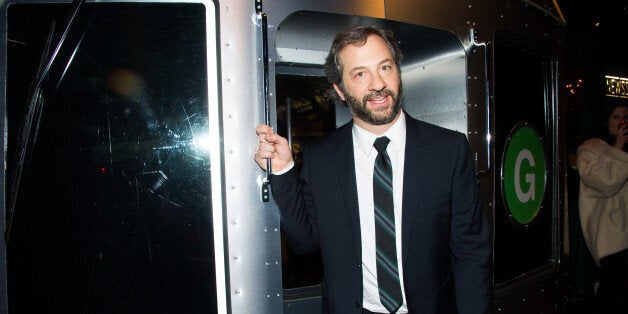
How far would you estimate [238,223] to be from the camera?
1.76m

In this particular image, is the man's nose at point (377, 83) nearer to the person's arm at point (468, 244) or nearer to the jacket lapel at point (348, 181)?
the jacket lapel at point (348, 181)

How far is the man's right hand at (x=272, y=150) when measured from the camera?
66.6 inches

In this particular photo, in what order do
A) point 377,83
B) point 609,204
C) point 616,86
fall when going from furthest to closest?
point 616,86
point 609,204
point 377,83

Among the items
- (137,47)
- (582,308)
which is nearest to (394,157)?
(137,47)

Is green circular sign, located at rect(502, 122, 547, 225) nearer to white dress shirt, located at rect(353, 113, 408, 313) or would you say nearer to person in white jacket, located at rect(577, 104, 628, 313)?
person in white jacket, located at rect(577, 104, 628, 313)

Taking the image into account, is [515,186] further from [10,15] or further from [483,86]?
[10,15]

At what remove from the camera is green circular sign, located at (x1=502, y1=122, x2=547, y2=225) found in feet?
9.27

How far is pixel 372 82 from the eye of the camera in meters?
1.79

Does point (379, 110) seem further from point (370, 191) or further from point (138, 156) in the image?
point (138, 156)

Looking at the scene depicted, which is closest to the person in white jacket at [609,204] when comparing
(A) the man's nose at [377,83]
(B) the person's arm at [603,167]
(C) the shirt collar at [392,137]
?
(B) the person's arm at [603,167]

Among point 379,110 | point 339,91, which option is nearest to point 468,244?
point 379,110

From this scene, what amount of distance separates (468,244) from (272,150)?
2.99 ft

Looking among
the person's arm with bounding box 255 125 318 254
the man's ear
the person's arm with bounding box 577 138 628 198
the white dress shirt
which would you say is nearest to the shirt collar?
the white dress shirt

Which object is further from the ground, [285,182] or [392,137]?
[392,137]
